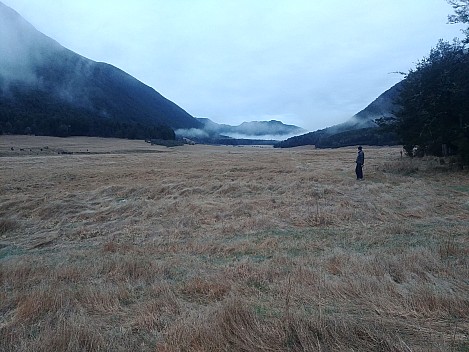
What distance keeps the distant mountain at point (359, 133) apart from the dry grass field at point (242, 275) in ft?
125

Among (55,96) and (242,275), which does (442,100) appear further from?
(55,96)

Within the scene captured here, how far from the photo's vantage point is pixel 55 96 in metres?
148

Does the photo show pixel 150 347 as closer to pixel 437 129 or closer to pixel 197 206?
pixel 197 206

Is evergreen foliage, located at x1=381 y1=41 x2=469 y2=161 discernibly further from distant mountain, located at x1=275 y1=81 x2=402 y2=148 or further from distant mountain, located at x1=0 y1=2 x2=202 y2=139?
distant mountain, located at x1=0 y1=2 x2=202 y2=139

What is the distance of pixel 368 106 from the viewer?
166 metres

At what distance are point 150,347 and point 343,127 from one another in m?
149

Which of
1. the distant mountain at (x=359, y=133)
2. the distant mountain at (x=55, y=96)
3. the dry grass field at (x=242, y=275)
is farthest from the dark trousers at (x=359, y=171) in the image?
the distant mountain at (x=55, y=96)

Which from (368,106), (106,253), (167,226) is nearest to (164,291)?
(106,253)

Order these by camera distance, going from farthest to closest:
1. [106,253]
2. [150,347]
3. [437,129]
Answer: [437,129] < [106,253] < [150,347]

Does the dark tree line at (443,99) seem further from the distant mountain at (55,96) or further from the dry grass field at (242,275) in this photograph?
the distant mountain at (55,96)

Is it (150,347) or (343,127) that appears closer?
(150,347)

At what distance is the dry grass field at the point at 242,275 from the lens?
148 inches

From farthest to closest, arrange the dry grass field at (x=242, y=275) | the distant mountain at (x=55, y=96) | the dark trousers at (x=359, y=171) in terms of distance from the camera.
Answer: the distant mountain at (x=55, y=96)
the dark trousers at (x=359, y=171)
the dry grass field at (x=242, y=275)

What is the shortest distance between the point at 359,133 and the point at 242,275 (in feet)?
325
